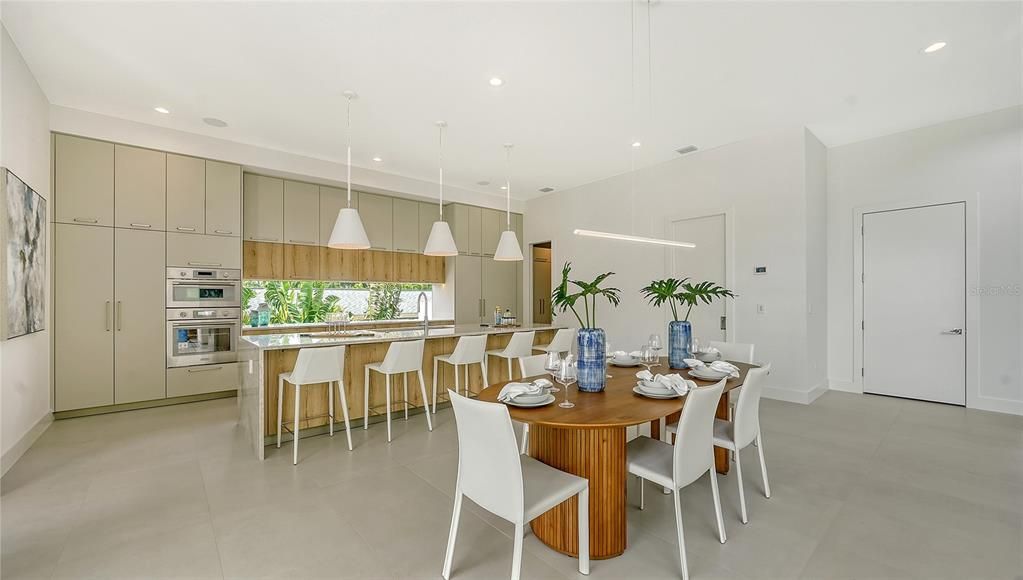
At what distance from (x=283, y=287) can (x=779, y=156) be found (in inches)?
258

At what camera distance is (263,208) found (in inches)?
214

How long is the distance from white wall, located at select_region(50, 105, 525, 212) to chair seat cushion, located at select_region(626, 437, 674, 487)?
4613 mm

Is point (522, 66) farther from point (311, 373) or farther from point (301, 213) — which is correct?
point (301, 213)

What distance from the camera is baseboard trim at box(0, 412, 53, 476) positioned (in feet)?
9.48

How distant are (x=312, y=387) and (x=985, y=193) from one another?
22.4 feet

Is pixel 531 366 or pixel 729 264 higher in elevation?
pixel 729 264

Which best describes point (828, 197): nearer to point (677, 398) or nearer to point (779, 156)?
point (779, 156)

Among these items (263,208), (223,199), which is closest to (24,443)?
(223,199)

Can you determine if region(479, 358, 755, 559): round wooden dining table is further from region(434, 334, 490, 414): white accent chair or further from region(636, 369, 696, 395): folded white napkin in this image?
region(434, 334, 490, 414): white accent chair

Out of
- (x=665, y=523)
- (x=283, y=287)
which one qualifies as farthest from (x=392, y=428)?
(x=283, y=287)

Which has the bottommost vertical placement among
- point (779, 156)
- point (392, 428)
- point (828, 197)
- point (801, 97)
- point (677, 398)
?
point (392, 428)

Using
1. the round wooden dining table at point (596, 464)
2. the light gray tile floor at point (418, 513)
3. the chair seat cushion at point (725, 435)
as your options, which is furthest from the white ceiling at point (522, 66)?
the light gray tile floor at point (418, 513)

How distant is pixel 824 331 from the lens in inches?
202

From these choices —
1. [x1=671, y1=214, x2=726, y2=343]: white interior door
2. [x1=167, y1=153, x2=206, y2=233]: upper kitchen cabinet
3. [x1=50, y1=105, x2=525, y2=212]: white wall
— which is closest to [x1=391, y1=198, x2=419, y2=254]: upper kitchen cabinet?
[x1=50, y1=105, x2=525, y2=212]: white wall
